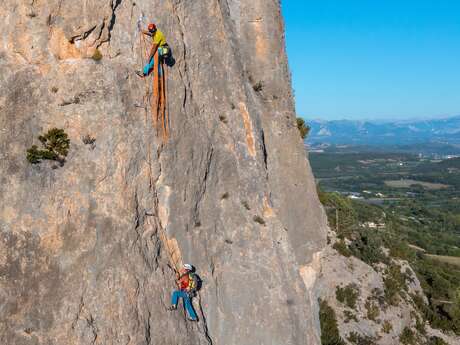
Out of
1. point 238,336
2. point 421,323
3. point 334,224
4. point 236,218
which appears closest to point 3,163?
point 236,218

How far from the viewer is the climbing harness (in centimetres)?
1391

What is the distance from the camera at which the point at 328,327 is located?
27.8 meters

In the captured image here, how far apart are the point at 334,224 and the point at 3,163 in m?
36.5

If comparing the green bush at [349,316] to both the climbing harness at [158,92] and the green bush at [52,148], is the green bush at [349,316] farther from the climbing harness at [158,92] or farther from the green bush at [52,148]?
the green bush at [52,148]

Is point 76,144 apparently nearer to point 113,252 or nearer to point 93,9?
point 113,252

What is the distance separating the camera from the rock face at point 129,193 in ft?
38.2

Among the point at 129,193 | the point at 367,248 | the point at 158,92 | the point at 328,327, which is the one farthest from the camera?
the point at 367,248

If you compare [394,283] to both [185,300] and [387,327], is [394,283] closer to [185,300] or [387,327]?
[387,327]

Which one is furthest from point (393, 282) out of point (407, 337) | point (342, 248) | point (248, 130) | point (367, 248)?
point (248, 130)

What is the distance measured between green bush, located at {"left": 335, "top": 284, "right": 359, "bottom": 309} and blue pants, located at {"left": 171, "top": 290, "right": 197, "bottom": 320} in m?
20.8

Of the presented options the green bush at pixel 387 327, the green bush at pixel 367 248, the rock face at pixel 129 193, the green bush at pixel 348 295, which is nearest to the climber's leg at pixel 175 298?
the rock face at pixel 129 193

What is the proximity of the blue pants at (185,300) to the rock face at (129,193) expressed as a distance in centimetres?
26

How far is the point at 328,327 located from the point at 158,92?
20.9 meters

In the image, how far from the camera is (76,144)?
12539mm
